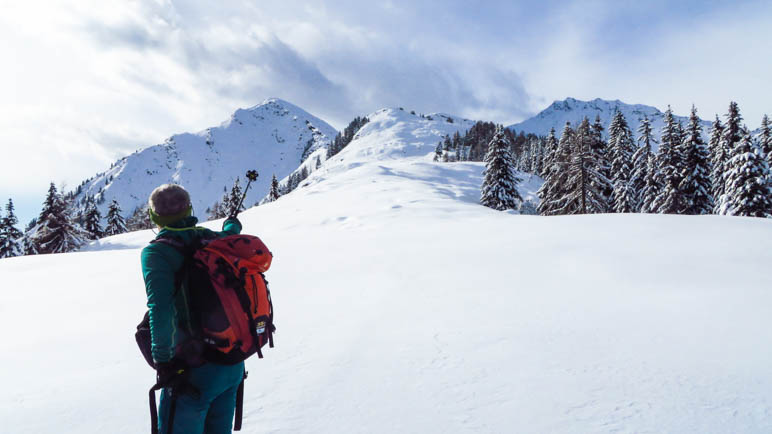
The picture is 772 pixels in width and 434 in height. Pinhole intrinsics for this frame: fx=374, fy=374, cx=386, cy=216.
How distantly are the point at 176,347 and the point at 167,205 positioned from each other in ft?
3.32

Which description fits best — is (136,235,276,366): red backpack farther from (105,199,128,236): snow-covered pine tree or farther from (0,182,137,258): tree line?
(105,199,128,236): snow-covered pine tree

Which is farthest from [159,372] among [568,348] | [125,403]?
[568,348]

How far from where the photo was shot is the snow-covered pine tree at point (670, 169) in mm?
Result: 31406

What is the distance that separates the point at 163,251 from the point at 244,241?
519 millimetres

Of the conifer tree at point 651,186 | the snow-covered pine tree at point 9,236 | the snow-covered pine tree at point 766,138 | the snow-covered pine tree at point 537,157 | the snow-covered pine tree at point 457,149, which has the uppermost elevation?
the snow-covered pine tree at point 457,149

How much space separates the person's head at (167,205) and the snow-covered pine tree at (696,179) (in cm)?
3860

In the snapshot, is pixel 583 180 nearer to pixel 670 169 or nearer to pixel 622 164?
pixel 670 169

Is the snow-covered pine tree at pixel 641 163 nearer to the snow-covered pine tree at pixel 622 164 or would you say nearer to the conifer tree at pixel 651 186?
the snow-covered pine tree at pixel 622 164

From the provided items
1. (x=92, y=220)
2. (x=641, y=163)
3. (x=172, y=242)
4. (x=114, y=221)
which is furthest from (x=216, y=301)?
(x=114, y=221)

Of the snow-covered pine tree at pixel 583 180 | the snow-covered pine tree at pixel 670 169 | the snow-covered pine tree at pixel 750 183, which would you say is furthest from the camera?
the snow-covered pine tree at pixel 670 169

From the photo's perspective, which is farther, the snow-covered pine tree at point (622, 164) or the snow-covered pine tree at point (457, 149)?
the snow-covered pine tree at point (457, 149)

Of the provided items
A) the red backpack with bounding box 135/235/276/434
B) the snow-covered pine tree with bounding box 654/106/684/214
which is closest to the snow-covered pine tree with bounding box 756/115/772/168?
the snow-covered pine tree with bounding box 654/106/684/214

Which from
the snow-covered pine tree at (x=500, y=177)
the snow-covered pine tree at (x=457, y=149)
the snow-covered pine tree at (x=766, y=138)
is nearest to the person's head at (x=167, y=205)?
the snow-covered pine tree at (x=500, y=177)

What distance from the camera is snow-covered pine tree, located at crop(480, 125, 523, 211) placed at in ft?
125
